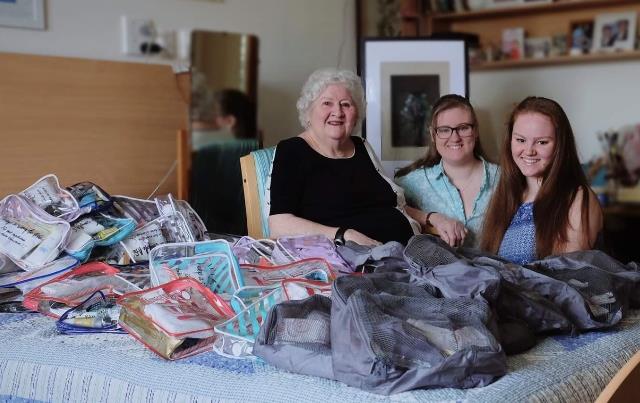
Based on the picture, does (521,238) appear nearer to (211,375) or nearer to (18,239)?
(211,375)

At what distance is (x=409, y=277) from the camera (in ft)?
4.88

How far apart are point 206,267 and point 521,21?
281 cm

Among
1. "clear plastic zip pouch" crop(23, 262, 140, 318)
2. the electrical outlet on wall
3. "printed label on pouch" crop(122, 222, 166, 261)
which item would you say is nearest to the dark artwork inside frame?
the electrical outlet on wall

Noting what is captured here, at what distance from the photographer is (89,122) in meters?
2.59

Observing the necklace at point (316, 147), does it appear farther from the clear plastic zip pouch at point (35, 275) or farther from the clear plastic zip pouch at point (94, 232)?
the clear plastic zip pouch at point (35, 275)

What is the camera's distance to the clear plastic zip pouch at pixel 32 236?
179 centimetres

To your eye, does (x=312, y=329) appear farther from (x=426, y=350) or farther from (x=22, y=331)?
(x=22, y=331)

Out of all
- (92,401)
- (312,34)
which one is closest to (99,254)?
(92,401)

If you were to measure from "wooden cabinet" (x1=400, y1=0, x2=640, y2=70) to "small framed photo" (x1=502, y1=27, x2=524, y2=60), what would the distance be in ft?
0.15

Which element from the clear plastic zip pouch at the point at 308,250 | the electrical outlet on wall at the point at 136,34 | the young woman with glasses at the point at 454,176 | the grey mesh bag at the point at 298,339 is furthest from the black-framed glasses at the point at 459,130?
the grey mesh bag at the point at 298,339

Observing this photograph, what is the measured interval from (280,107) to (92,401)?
2.21 metres

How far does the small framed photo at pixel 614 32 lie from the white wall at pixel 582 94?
0.12 meters

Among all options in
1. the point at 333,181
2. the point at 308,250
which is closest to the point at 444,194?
the point at 333,181


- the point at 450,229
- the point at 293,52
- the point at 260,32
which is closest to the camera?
the point at 450,229
